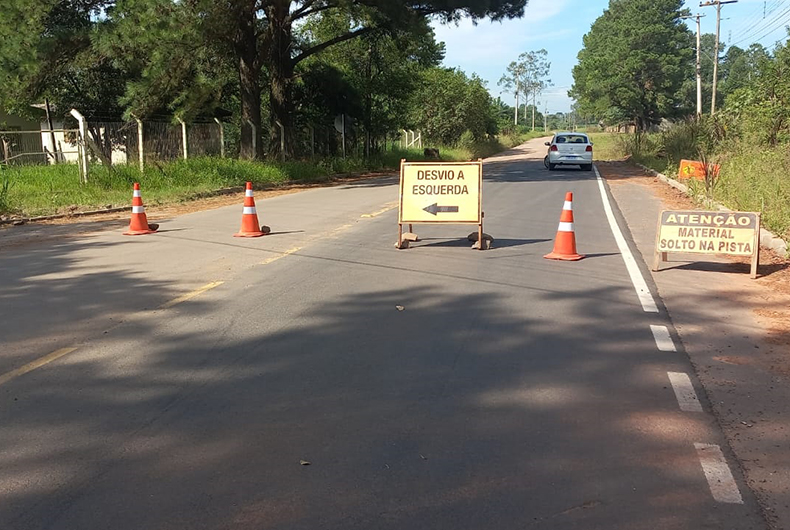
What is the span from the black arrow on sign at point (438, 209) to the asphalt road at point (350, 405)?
5.55 feet

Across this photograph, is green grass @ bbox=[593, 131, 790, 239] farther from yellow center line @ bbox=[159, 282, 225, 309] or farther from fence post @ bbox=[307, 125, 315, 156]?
fence post @ bbox=[307, 125, 315, 156]

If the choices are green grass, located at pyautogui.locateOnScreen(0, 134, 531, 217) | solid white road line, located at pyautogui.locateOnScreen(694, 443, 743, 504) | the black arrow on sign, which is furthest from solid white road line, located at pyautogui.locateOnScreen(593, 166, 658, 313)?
green grass, located at pyautogui.locateOnScreen(0, 134, 531, 217)

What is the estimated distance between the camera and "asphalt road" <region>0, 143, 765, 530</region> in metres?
3.16

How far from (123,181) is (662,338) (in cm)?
1613

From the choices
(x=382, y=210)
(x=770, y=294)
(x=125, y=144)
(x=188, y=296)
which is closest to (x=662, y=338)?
(x=770, y=294)

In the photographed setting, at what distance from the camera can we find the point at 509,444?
3762mm

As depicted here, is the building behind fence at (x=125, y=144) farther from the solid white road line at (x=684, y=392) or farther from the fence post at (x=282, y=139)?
the solid white road line at (x=684, y=392)

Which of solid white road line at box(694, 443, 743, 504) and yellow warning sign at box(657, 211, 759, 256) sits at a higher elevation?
yellow warning sign at box(657, 211, 759, 256)

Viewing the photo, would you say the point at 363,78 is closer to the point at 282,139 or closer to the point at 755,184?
the point at 282,139

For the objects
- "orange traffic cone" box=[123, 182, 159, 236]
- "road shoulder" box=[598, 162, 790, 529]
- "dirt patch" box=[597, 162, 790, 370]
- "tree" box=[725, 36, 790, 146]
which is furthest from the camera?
"tree" box=[725, 36, 790, 146]

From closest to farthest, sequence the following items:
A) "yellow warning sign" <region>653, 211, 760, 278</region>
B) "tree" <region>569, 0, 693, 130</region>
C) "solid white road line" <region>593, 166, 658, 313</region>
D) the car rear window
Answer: "solid white road line" <region>593, 166, 658, 313</region>, "yellow warning sign" <region>653, 211, 760, 278</region>, the car rear window, "tree" <region>569, 0, 693, 130</region>

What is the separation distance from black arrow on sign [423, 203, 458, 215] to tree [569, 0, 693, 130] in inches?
2207

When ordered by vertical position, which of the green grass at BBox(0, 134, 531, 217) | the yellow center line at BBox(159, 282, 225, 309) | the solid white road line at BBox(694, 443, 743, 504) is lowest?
the solid white road line at BBox(694, 443, 743, 504)

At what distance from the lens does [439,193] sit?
9852 millimetres
